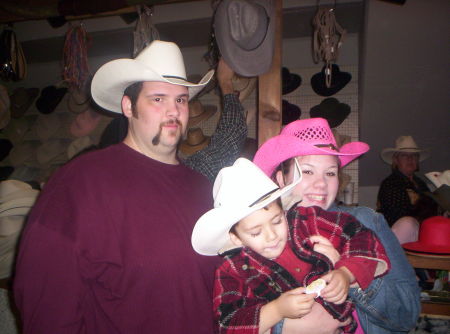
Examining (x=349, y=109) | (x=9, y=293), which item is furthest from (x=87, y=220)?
(x=349, y=109)

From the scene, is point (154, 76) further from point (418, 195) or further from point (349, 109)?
point (349, 109)

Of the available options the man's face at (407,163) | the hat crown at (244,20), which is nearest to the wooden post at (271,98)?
the hat crown at (244,20)

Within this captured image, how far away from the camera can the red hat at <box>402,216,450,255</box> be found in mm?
2479

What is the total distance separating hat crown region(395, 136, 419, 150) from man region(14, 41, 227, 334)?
498cm

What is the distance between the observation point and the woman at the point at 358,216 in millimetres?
1526

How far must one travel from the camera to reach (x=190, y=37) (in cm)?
591

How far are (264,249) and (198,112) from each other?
187 inches

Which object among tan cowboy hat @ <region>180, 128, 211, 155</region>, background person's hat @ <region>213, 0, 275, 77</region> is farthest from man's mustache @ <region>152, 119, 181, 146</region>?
tan cowboy hat @ <region>180, 128, 211, 155</region>

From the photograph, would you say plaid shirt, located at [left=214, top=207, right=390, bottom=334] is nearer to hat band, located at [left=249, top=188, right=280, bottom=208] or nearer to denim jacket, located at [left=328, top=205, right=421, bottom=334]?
denim jacket, located at [left=328, top=205, right=421, bottom=334]

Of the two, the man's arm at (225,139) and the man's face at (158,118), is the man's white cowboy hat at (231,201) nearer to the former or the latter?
the man's face at (158,118)

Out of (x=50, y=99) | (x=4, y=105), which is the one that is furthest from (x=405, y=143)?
(x=4, y=105)

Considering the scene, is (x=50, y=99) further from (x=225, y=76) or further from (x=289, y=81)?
(x=225, y=76)

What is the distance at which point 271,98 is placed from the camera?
2338 mm

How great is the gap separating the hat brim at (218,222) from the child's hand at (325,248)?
0.82 ft
